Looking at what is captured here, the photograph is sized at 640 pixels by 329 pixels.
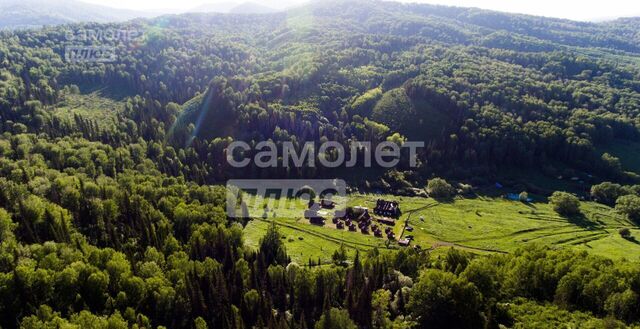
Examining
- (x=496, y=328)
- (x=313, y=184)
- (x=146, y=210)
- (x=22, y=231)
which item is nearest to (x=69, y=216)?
(x=22, y=231)

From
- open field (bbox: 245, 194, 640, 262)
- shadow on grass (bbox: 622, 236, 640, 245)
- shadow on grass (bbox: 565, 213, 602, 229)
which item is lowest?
shadow on grass (bbox: 622, 236, 640, 245)

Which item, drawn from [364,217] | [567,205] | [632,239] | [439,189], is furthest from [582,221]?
[364,217]

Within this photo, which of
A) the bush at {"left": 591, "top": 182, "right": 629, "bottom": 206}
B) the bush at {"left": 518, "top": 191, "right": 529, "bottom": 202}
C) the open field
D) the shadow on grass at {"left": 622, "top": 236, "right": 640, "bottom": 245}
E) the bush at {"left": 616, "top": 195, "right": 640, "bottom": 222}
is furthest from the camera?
the bush at {"left": 518, "top": 191, "right": 529, "bottom": 202}

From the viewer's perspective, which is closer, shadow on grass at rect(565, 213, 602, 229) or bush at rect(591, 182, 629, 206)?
shadow on grass at rect(565, 213, 602, 229)

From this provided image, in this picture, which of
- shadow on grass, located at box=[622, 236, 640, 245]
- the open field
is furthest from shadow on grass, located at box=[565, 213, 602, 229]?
shadow on grass, located at box=[622, 236, 640, 245]

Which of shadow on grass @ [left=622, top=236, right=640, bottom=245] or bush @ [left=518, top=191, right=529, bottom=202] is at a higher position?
bush @ [left=518, top=191, right=529, bottom=202]

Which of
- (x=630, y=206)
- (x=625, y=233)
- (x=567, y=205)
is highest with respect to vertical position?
(x=630, y=206)

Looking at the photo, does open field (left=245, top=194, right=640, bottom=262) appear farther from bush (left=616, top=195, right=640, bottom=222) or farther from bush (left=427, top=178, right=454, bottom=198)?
bush (left=427, top=178, right=454, bottom=198)

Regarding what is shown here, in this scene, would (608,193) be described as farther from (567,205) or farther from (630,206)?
(567,205)
